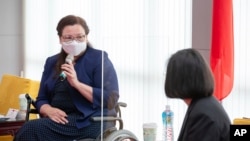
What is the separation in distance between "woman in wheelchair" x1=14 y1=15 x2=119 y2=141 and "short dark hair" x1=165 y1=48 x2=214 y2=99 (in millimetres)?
786


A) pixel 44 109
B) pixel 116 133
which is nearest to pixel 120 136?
pixel 116 133

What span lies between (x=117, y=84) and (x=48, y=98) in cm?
45

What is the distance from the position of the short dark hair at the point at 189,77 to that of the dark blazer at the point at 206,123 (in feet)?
0.16

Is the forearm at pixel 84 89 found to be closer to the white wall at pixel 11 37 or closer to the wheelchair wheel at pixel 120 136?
the wheelchair wheel at pixel 120 136

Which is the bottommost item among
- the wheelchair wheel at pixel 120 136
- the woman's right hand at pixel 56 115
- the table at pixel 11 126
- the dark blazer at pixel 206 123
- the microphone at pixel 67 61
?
the table at pixel 11 126

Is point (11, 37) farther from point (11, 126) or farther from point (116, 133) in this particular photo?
point (116, 133)

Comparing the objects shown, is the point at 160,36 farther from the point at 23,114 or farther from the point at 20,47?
the point at 20,47

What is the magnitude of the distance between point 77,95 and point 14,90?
4.71 feet

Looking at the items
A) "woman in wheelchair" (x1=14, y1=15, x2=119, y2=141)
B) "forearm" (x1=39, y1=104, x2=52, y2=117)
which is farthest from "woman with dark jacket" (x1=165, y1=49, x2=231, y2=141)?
"forearm" (x1=39, y1=104, x2=52, y2=117)

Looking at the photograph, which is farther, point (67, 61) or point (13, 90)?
point (13, 90)

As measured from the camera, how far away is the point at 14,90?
3.65 m

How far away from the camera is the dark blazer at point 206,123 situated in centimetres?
154

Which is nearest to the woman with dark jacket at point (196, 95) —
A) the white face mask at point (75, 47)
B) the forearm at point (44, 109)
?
the white face mask at point (75, 47)

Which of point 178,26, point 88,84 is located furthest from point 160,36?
point 88,84
